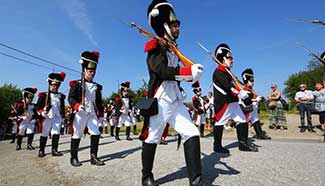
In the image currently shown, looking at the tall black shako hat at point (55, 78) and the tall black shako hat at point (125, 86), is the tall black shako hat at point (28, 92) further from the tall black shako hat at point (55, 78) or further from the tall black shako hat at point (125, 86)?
the tall black shako hat at point (125, 86)

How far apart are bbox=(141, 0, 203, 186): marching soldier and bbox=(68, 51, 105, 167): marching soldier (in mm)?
2155

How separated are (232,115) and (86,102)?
3.18 m

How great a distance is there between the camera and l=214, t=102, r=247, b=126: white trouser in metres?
5.46

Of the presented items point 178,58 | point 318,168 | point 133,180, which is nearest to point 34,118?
point 133,180

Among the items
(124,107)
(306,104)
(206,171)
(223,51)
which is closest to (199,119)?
(124,107)

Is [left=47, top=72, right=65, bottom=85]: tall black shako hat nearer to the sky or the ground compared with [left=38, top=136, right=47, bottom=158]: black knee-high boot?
nearer to the sky

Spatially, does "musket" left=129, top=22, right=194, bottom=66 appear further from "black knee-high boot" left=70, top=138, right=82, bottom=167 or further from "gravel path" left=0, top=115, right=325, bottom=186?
"black knee-high boot" left=70, top=138, right=82, bottom=167

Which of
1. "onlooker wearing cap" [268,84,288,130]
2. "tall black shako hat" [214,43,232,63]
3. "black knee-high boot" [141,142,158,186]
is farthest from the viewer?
"onlooker wearing cap" [268,84,288,130]

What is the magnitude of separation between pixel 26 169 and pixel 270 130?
9904 mm

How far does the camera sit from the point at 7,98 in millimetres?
32781

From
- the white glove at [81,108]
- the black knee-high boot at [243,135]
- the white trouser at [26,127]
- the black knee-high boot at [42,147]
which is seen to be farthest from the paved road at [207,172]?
the white trouser at [26,127]

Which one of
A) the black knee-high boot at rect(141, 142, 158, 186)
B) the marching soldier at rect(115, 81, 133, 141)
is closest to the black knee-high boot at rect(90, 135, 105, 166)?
the black knee-high boot at rect(141, 142, 158, 186)

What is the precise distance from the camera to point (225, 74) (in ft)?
17.7

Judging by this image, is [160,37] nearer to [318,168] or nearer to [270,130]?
[318,168]
